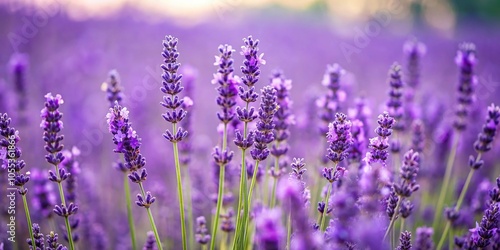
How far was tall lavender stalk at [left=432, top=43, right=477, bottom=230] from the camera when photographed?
3.44 metres

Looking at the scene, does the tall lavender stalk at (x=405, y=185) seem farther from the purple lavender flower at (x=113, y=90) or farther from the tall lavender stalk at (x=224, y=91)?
the purple lavender flower at (x=113, y=90)

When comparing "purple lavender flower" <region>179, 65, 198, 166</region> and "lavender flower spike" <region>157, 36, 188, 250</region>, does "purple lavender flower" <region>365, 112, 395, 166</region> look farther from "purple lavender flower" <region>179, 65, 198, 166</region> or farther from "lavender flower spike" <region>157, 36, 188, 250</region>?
"purple lavender flower" <region>179, 65, 198, 166</region>

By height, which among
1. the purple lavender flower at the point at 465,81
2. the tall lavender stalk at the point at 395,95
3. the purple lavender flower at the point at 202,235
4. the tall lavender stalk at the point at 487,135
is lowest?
the purple lavender flower at the point at 202,235

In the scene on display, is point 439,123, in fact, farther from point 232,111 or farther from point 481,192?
point 232,111

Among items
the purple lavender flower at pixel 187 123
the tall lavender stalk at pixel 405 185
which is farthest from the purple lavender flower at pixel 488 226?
the purple lavender flower at pixel 187 123

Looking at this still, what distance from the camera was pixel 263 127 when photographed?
2234 millimetres

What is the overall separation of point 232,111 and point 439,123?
3212mm

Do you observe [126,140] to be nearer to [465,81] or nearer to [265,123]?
[265,123]

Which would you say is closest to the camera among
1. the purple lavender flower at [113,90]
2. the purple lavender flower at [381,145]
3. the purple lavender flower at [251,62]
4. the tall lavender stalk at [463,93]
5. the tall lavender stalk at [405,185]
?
the tall lavender stalk at [405,185]

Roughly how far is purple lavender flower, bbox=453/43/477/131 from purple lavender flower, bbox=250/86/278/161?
203cm

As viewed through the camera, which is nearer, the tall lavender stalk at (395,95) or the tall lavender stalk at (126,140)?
the tall lavender stalk at (126,140)

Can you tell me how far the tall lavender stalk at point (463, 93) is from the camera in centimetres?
344

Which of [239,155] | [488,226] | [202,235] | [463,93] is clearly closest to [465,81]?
[463,93]

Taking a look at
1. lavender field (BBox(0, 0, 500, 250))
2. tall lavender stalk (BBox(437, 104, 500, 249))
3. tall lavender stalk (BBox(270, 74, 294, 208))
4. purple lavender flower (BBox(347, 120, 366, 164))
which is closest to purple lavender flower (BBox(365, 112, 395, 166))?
lavender field (BBox(0, 0, 500, 250))
